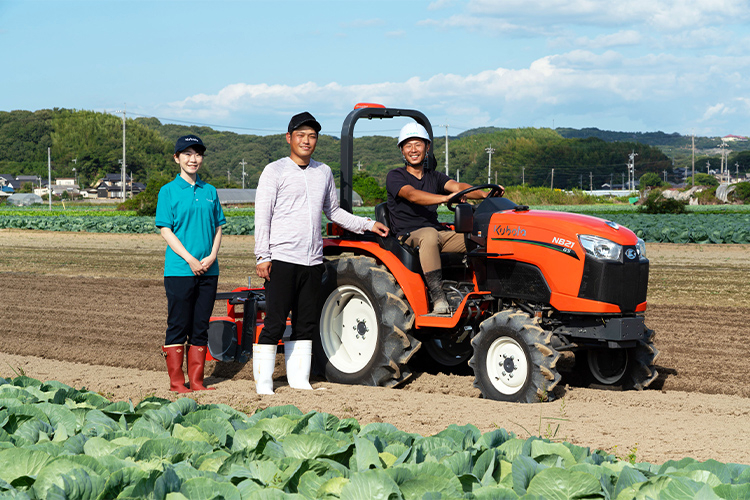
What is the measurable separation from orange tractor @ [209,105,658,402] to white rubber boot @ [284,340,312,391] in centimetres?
42

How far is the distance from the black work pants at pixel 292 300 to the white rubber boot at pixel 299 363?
75 millimetres

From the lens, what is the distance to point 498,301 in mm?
5637

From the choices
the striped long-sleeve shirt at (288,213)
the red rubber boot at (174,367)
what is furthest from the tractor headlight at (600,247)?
the red rubber boot at (174,367)

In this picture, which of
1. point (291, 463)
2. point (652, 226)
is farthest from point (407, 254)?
point (652, 226)

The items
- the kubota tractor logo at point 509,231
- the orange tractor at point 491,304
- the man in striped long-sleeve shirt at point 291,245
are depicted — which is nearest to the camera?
the orange tractor at point 491,304

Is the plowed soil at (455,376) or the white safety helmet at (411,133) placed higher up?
the white safety helmet at (411,133)

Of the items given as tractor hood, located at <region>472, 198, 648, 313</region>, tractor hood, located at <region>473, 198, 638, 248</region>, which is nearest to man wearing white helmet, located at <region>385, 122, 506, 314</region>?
tractor hood, located at <region>473, 198, 638, 248</region>

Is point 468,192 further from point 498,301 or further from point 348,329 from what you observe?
point 348,329

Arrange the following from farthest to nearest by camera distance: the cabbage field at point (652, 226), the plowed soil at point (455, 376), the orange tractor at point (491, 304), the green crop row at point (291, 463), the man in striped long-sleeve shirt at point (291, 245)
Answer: the cabbage field at point (652, 226) → the man in striped long-sleeve shirt at point (291, 245) → the orange tractor at point (491, 304) → the plowed soil at point (455, 376) → the green crop row at point (291, 463)

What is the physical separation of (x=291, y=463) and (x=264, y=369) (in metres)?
2.75

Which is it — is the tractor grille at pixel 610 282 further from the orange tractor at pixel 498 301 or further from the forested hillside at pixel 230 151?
the forested hillside at pixel 230 151

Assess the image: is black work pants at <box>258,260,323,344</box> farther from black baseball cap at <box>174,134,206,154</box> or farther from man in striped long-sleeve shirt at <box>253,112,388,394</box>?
black baseball cap at <box>174,134,206,154</box>

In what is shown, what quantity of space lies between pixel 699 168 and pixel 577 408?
18124cm

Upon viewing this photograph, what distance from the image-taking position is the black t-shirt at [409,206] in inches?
231
